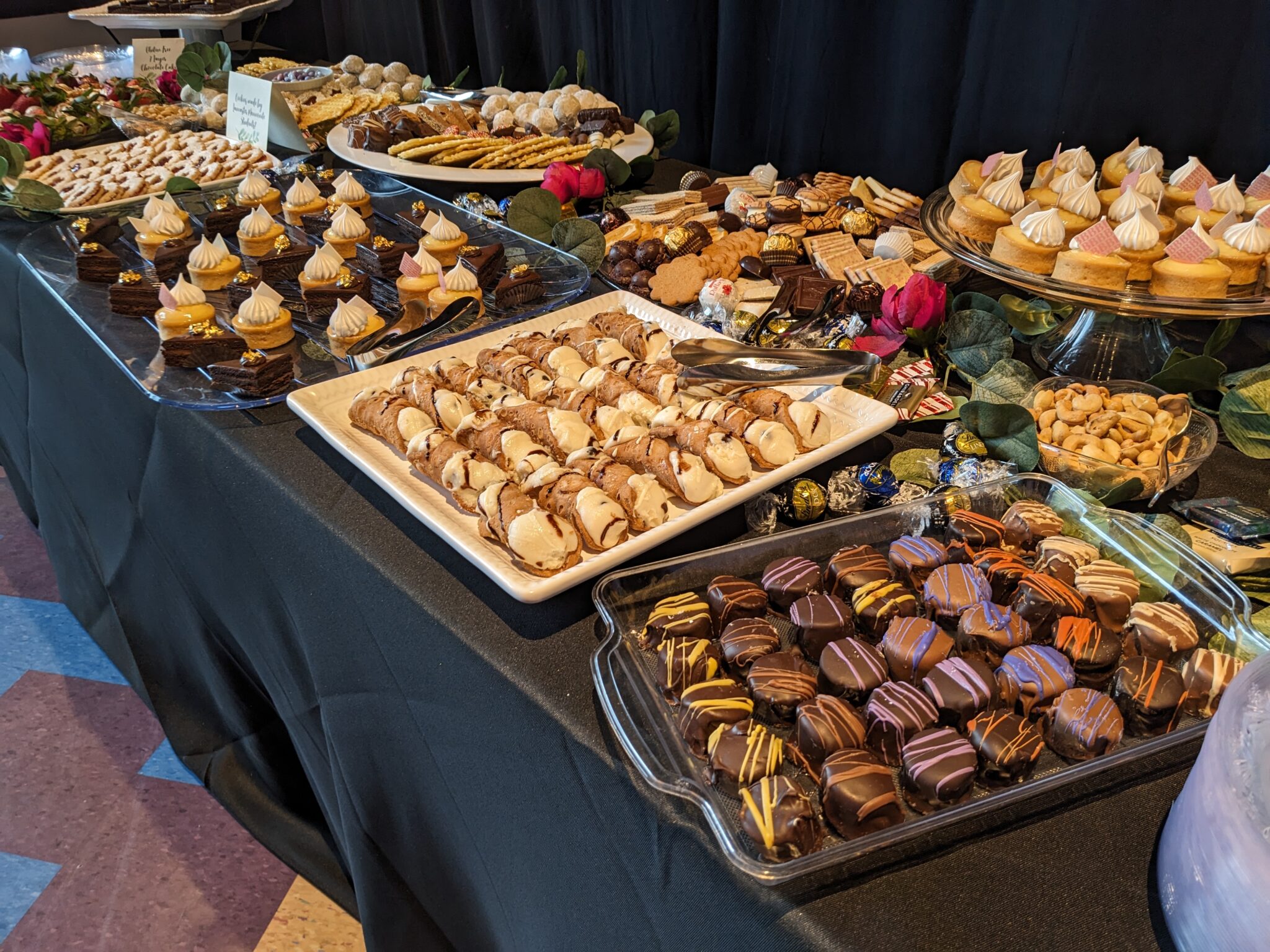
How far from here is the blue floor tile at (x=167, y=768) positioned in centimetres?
180

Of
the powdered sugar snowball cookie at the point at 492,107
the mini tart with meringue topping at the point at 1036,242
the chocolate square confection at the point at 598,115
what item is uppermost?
the mini tart with meringue topping at the point at 1036,242

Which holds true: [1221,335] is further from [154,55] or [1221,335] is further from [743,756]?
[154,55]

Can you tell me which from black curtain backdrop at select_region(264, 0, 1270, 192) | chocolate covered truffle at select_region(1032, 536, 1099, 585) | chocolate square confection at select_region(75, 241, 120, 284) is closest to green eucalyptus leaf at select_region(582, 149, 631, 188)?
black curtain backdrop at select_region(264, 0, 1270, 192)

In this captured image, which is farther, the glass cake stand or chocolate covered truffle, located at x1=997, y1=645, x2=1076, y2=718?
the glass cake stand

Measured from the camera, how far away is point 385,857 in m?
1.13

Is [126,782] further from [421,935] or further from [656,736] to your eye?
[656,736]

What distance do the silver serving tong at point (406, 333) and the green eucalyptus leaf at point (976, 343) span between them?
2.40 ft

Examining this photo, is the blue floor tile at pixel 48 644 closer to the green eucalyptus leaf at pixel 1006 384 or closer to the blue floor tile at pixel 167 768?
the blue floor tile at pixel 167 768

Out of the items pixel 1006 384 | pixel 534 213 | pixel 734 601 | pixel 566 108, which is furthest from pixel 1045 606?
pixel 566 108

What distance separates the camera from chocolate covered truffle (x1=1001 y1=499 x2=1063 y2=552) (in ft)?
2.80

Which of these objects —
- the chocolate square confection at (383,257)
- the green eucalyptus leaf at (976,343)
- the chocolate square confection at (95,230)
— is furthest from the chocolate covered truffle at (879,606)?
the chocolate square confection at (95,230)

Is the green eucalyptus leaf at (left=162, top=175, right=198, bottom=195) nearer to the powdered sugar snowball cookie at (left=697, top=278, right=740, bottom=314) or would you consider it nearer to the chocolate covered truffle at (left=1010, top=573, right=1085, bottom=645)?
the powdered sugar snowball cookie at (left=697, top=278, right=740, bottom=314)

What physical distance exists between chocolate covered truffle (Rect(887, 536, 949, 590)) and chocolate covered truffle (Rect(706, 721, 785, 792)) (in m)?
0.24

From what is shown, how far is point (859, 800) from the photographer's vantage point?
1.98 ft
